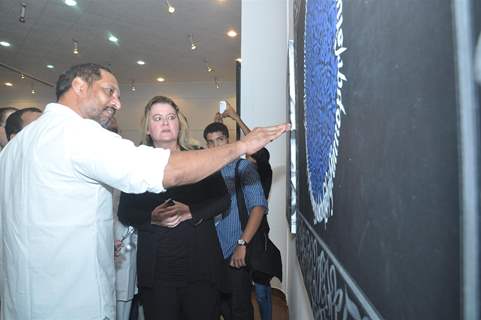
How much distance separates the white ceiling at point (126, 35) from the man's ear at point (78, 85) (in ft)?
12.7

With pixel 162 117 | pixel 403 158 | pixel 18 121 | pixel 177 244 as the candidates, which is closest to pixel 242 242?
pixel 177 244

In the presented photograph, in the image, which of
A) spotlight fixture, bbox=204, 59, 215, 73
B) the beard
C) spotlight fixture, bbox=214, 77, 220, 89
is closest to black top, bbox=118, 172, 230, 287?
the beard

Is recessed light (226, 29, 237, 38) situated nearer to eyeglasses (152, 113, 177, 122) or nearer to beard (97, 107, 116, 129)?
eyeglasses (152, 113, 177, 122)

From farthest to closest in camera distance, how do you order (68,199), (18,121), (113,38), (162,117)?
(113,38)
(18,121)
(162,117)
(68,199)

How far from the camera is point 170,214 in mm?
1508

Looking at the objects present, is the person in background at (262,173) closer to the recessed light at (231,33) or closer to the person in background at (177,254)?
the person in background at (177,254)

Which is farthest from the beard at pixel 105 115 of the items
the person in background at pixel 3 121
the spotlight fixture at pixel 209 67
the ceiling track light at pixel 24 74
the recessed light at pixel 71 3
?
the ceiling track light at pixel 24 74

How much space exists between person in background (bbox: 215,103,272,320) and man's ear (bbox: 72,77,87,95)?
70 cm

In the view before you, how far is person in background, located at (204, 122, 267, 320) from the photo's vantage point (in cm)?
180

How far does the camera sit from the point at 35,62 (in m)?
7.46

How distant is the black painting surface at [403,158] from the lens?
0.76ft

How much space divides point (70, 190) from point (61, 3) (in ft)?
16.0

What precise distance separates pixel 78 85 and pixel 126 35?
5183 mm

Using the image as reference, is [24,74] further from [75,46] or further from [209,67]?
[209,67]
